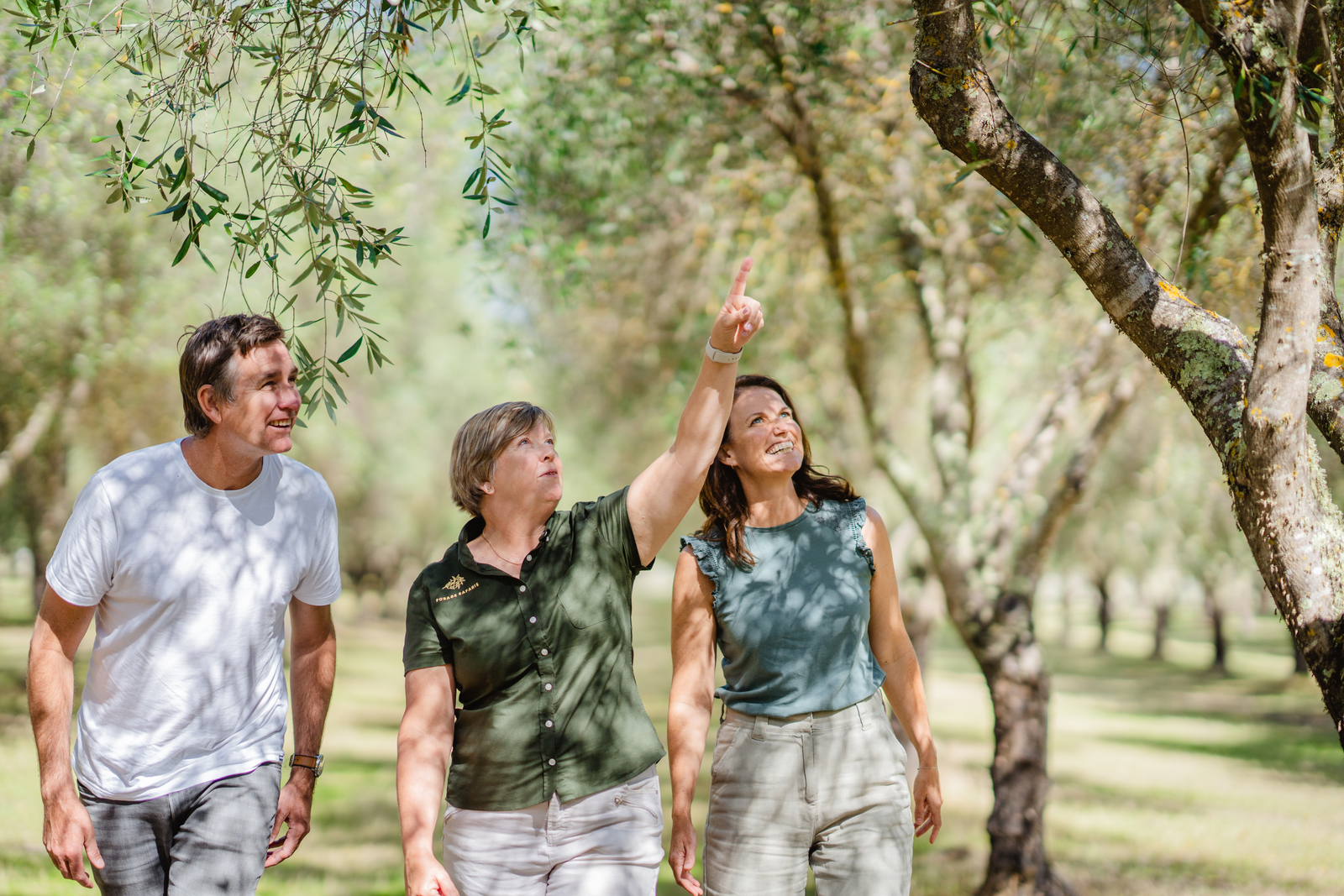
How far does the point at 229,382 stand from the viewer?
3201 millimetres

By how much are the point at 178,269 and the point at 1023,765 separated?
39.4 ft

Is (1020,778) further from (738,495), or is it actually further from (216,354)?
(216,354)

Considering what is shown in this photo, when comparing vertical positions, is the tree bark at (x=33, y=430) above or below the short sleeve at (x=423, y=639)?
above

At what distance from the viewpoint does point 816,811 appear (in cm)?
329

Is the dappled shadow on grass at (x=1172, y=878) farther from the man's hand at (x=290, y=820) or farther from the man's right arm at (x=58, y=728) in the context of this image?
the man's right arm at (x=58, y=728)

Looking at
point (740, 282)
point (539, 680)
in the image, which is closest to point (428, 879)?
point (539, 680)

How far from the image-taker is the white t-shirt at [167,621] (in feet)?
10.1

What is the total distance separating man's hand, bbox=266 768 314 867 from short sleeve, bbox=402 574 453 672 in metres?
0.61

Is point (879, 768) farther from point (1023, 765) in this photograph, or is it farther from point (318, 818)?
point (318, 818)

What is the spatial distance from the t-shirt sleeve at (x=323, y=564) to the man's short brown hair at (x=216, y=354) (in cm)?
42

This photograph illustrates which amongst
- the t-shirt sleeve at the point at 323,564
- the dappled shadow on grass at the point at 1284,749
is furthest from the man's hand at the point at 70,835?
the dappled shadow on grass at the point at 1284,749

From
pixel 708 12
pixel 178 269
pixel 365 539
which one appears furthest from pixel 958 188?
pixel 365 539

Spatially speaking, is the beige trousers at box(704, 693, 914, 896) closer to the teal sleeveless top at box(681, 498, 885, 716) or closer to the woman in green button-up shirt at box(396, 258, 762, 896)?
the teal sleeveless top at box(681, 498, 885, 716)

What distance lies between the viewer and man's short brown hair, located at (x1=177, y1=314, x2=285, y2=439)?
321cm
